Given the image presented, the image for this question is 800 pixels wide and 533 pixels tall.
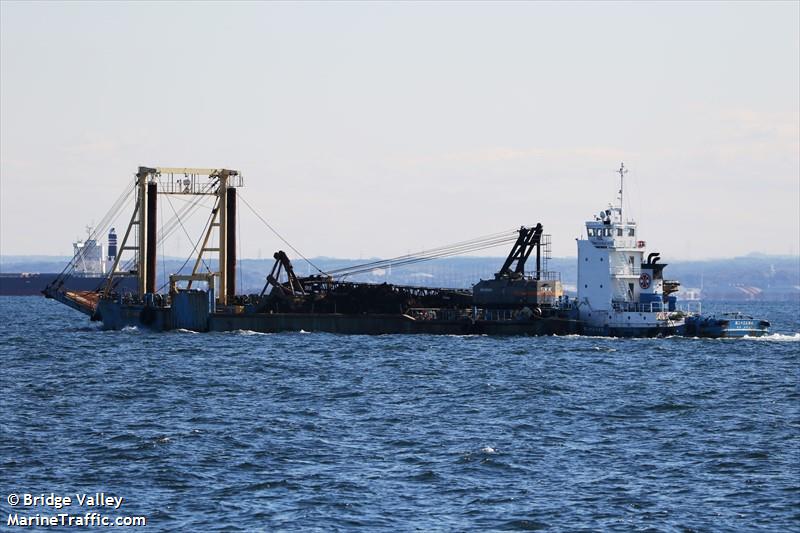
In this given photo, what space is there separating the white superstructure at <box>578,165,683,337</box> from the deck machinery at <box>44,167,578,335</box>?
2565 millimetres

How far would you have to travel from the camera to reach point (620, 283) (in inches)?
3034

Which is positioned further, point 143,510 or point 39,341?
point 39,341

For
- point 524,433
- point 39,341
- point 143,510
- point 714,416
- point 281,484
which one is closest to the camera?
point 143,510

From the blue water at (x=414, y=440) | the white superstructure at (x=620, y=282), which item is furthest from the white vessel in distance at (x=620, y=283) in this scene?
the blue water at (x=414, y=440)

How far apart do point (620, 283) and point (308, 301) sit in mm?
22952

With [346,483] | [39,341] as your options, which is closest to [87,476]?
[346,483]

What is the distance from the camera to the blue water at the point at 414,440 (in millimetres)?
29062

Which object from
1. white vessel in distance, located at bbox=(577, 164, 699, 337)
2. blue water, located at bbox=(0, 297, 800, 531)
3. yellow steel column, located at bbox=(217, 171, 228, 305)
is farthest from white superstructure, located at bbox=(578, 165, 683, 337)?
yellow steel column, located at bbox=(217, 171, 228, 305)

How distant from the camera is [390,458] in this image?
115ft

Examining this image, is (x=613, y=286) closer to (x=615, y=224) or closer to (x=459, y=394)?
(x=615, y=224)

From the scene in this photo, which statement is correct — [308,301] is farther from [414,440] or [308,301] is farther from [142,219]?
[414,440]

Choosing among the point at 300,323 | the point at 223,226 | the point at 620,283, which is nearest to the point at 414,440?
the point at 620,283

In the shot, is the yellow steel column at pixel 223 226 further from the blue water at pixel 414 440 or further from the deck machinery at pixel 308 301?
the blue water at pixel 414 440

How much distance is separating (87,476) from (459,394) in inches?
846
